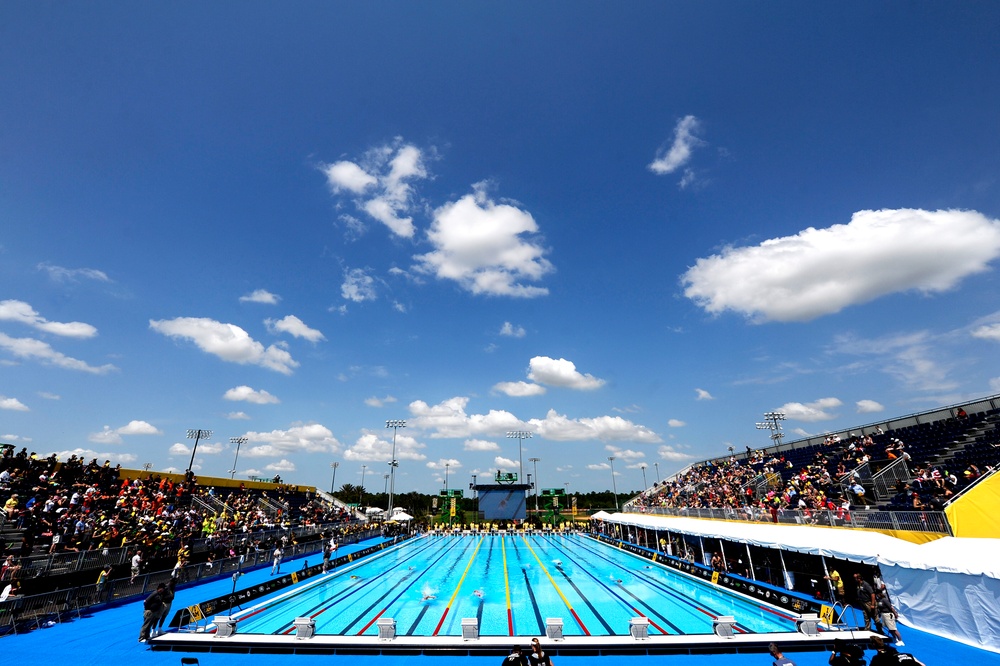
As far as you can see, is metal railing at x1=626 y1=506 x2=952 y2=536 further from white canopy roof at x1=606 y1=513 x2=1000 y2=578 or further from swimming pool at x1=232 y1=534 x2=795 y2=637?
swimming pool at x1=232 y1=534 x2=795 y2=637

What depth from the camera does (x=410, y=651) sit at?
11.5 m

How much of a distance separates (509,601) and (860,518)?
1319 cm

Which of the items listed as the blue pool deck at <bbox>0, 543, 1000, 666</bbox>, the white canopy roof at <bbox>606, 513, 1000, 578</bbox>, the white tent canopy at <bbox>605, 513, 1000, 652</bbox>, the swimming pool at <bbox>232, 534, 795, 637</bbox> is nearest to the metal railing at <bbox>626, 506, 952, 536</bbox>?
the white canopy roof at <bbox>606, 513, 1000, 578</bbox>

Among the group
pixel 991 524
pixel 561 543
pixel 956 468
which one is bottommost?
pixel 561 543

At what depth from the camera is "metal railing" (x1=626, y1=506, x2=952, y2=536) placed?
13297mm

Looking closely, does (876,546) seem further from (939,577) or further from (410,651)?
(410,651)

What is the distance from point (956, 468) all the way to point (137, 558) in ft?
108

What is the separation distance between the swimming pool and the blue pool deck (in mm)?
1363

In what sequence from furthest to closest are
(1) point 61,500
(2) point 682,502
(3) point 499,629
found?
(2) point 682,502 → (1) point 61,500 → (3) point 499,629

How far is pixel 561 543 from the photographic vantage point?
139 ft

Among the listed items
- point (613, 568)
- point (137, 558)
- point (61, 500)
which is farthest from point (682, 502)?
point (61, 500)

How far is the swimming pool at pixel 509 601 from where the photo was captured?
46.5ft

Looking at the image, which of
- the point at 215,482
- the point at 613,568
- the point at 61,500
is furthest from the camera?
the point at 215,482

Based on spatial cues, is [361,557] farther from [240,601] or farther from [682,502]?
[682,502]
